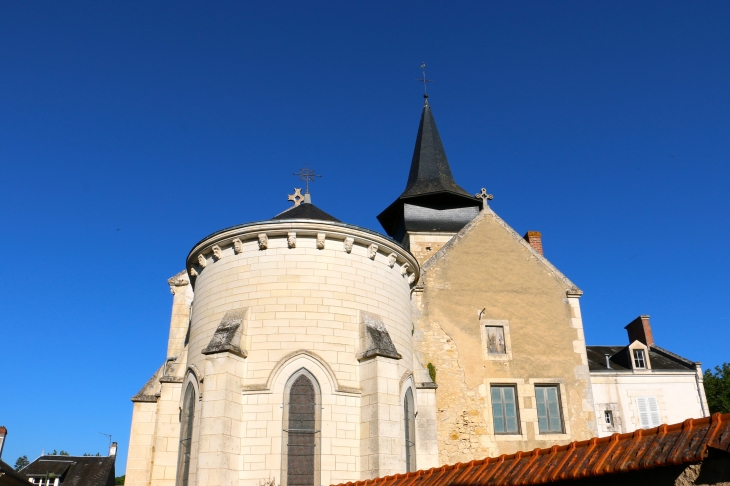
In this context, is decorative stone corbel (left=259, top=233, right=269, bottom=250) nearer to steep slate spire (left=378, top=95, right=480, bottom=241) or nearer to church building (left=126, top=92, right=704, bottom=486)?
church building (left=126, top=92, right=704, bottom=486)

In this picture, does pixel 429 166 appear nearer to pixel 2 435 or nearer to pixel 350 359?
pixel 350 359

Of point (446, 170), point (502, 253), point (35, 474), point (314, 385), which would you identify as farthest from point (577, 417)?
point (35, 474)

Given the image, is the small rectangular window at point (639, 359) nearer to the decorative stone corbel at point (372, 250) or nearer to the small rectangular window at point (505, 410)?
the small rectangular window at point (505, 410)

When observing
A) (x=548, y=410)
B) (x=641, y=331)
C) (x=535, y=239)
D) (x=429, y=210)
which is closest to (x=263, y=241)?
(x=548, y=410)

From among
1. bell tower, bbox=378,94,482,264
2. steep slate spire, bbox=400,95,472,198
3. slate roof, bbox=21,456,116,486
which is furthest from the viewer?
slate roof, bbox=21,456,116,486

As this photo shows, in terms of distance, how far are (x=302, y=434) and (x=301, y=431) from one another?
0.06 meters

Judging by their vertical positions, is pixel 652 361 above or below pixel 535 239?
below

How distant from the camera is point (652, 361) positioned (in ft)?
68.1

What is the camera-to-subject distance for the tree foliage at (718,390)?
30.2m

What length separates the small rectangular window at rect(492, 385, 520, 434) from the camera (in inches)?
551

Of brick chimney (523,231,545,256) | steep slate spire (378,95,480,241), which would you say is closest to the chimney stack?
steep slate spire (378,95,480,241)

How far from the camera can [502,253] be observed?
15867mm

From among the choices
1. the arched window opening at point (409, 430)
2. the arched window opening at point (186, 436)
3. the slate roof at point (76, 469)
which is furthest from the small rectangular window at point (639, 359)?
the slate roof at point (76, 469)

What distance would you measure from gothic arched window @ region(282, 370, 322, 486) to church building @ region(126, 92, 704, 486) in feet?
0.06
